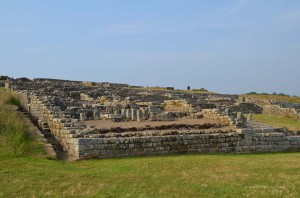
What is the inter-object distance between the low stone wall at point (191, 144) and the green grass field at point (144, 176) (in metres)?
0.57

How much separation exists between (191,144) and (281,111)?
22.3 meters

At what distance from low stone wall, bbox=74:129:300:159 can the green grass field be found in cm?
57

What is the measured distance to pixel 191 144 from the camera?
15.2 m

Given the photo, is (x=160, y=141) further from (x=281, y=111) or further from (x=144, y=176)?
(x=281, y=111)

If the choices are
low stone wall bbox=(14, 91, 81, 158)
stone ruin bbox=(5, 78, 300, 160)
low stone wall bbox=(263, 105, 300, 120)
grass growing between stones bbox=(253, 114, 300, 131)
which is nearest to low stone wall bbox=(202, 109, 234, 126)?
stone ruin bbox=(5, 78, 300, 160)

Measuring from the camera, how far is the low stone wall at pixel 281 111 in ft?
108

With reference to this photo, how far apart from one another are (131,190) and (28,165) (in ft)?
11.6

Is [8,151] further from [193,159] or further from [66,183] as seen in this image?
[193,159]

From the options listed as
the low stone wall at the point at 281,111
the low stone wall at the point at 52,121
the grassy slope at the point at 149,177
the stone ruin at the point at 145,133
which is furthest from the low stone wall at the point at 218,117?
the low stone wall at the point at 281,111

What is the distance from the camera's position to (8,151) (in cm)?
1216

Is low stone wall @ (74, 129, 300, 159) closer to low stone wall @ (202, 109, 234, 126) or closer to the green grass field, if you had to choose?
the green grass field

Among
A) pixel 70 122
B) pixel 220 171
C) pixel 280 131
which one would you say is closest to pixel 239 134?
pixel 280 131

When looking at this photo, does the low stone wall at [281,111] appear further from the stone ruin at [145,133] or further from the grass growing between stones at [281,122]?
the stone ruin at [145,133]

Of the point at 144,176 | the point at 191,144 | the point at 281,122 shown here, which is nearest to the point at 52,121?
the point at 191,144
